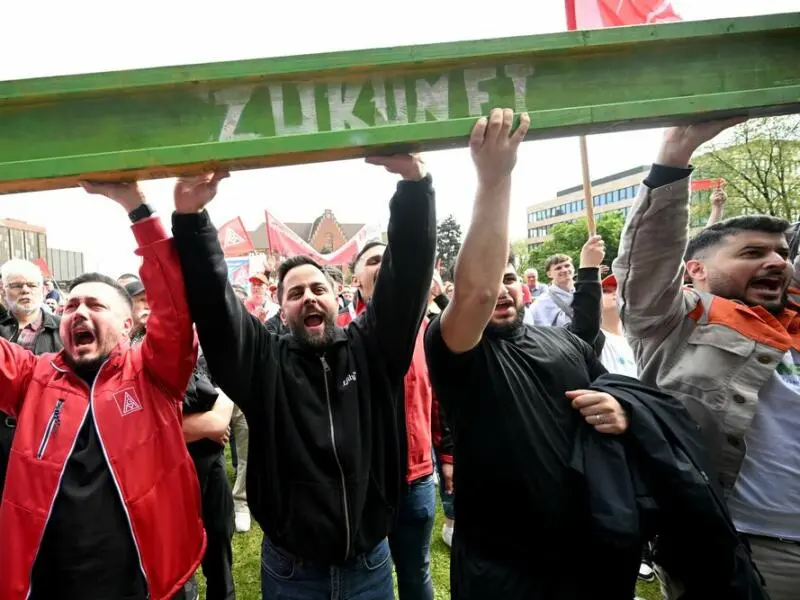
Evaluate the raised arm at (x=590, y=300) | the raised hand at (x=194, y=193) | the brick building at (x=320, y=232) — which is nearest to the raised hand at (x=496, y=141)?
the raised hand at (x=194, y=193)

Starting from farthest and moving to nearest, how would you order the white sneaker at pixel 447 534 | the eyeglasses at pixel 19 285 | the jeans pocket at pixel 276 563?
the eyeglasses at pixel 19 285 < the white sneaker at pixel 447 534 < the jeans pocket at pixel 276 563

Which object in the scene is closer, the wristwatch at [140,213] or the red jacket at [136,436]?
the wristwatch at [140,213]

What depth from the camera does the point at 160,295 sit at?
1.74 meters

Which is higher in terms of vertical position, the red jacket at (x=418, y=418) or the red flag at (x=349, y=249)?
the red flag at (x=349, y=249)

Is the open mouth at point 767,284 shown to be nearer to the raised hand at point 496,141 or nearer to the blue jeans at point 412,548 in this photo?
the raised hand at point 496,141

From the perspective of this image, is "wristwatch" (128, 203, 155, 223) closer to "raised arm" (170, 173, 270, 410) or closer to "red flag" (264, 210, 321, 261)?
"raised arm" (170, 173, 270, 410)

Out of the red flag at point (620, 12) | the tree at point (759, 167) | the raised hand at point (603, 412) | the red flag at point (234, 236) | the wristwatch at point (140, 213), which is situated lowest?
the raised hand at point (603, 412)

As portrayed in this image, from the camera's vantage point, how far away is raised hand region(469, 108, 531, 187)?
1.34 metres

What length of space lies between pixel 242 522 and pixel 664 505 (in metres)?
3.92

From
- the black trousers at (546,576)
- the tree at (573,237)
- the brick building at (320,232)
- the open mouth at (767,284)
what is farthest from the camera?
the brick building at (320,232)

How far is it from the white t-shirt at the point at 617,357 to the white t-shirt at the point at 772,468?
185cm

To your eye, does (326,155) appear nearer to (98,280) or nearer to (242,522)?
(98,280)

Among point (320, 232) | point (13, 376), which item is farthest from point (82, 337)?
point (320, 232)

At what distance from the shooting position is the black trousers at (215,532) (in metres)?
2.95
